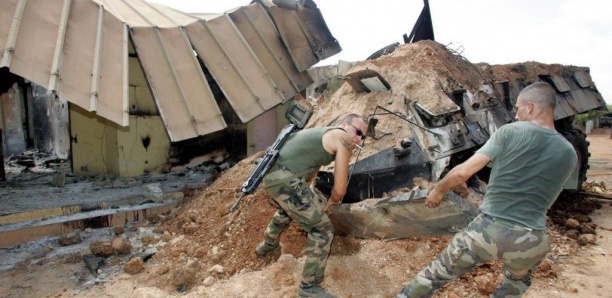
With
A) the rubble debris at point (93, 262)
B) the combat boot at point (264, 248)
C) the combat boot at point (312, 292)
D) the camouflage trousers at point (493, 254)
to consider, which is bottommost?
the rubble debris at point (93, 262)

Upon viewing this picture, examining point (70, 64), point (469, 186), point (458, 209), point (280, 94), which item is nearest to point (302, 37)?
point (280, 94)

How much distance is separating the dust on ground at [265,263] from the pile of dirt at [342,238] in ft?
0.04

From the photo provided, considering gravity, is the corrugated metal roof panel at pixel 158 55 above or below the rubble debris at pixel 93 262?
above

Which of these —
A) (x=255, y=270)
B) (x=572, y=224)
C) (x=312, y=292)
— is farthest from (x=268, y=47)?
(x=572, y=224)

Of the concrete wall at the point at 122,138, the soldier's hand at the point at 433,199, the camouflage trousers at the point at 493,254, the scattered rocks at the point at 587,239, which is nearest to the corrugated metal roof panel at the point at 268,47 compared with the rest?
the concrete wall at the point at 122,138

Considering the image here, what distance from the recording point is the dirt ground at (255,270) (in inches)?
139

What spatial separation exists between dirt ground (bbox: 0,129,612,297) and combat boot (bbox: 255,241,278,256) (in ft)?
0.27

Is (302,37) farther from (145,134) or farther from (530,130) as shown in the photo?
(530,130)

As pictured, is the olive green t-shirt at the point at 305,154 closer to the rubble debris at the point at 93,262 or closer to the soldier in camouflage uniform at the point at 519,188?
the soldier in camouflage uniform at the point at 519,188

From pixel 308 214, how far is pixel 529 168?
1.66 metres

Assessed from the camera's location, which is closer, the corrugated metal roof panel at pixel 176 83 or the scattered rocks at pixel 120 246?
the scattered rocks at pixel 120 246

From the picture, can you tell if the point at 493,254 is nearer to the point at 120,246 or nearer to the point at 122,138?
the point at 120,246

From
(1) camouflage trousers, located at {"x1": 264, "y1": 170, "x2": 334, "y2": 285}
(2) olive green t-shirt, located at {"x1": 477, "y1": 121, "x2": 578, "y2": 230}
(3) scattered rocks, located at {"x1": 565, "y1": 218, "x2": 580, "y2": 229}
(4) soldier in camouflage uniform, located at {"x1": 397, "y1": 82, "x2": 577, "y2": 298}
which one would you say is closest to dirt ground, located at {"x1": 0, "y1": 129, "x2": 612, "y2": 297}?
(1) camouflage trousers, located at {"x1": 264, "y1": 170, "x2": 334, "y2": 285}

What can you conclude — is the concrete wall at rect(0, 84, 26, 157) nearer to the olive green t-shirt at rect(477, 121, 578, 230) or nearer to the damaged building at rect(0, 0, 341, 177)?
the damaged building at rect(0, 0, 341, 177)
